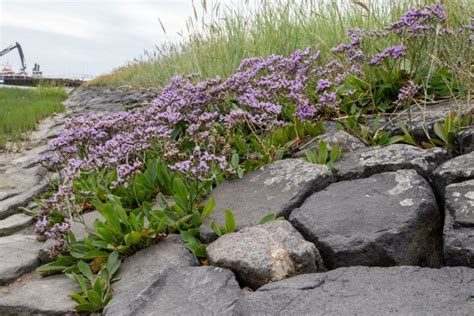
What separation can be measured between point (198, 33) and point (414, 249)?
5.96 metres

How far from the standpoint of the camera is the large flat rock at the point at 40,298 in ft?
8.23

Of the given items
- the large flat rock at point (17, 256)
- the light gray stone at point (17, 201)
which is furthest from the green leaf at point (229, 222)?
the light gray stone at point (17, 201)

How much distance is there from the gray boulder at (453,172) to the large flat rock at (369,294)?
716mm

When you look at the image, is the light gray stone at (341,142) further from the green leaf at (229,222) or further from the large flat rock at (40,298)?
the large flat rock at (40,298)

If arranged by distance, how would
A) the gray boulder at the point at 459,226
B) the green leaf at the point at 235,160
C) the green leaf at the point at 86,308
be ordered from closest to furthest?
the gray boulder at the point at 459,226 < the green leaf at the point at 86,308 < the green leaf at the point at 235,160

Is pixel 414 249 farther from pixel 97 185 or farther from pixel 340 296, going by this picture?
pixel 97 185

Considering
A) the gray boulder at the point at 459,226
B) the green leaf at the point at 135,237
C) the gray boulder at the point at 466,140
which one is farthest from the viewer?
the gray boulder at the point at 466,140

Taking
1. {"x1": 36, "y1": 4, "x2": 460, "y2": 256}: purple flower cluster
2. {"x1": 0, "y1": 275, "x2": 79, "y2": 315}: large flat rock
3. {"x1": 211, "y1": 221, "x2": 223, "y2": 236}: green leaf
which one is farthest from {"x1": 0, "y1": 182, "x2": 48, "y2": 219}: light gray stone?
{"x1": 211, "y1": 221, "x2": 223, "y2": 236}: green leaf

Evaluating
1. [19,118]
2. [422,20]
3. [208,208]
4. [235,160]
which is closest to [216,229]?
[208,208]

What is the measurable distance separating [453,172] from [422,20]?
1542 millimetres

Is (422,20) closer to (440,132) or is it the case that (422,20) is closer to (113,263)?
(440,132)

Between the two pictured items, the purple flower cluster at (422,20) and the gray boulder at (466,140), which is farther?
the purple flower cluster at (422,20)

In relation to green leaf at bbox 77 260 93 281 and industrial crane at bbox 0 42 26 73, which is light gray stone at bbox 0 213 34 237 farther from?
industrial crane at bbox 0 42 26 73

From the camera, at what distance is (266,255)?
2.41 metres
